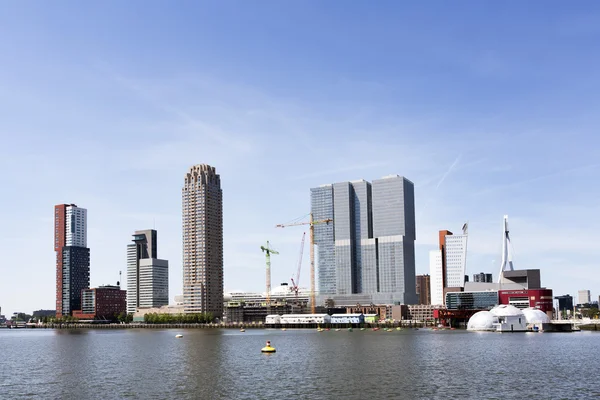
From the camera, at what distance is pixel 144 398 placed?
82125 mm

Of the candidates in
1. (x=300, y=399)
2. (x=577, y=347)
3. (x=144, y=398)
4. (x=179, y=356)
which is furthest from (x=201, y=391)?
(x=577, y=347)

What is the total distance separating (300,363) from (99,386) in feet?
136

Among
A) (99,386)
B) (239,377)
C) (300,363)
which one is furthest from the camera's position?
(300,363)

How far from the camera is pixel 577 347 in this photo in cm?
16412

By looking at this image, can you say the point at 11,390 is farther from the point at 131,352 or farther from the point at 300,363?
the point at 131,352

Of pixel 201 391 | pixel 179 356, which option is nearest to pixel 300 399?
pixel 201 391

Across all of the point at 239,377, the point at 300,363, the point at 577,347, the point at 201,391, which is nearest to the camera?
the point at 201,391

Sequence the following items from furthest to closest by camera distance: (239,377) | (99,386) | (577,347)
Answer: (577,347) → (239,377) → (99,386)

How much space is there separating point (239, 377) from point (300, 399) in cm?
2481

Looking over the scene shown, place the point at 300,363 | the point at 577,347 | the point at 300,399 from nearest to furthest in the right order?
the point at 300,399, the point at 300,363, the point at 577,347

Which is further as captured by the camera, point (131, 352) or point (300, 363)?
point (131, 352)

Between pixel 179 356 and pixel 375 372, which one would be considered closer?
pixel 375 372

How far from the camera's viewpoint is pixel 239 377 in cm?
10325

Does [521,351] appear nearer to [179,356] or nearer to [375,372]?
[375,372]
